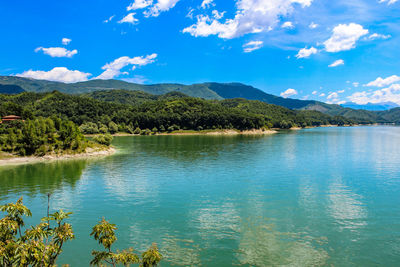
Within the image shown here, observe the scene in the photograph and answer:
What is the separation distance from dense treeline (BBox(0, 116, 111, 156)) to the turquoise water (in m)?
13.2

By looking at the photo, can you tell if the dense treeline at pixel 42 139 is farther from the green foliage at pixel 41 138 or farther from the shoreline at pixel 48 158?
the shoreline at pixel 48 158

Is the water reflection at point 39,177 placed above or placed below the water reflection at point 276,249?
above

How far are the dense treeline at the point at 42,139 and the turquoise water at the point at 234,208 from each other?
43.1 feet

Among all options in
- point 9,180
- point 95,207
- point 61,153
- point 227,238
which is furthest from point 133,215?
point 61,153

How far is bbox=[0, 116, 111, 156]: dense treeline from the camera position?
77188 millimetres

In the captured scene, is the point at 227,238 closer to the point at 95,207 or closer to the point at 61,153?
the point at 95,207

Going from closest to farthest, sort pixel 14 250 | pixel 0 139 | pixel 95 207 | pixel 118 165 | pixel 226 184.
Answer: pixel 14 250 < pixel 95 207 < pixel 226 184 < pixel 118 165 < pixel 0 139

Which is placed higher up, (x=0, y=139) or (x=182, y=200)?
(x=0, y=139)

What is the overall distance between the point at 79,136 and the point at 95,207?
5930cm

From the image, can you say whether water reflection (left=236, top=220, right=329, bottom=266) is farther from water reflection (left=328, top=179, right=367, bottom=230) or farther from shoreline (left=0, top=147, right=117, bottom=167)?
shoreline (left=0, top=147, right=117, bottom=167)

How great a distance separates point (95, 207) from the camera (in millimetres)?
36688

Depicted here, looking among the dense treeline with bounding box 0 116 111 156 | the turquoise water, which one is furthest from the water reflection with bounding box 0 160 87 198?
the dense treeline with bounding box 0 116 111 156

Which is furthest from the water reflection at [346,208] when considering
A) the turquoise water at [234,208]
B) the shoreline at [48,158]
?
the shoreline at [48,158]

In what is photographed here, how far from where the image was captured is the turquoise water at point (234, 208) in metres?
23.8
